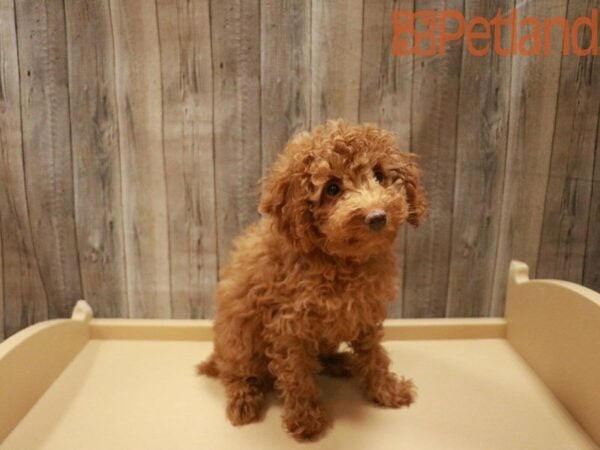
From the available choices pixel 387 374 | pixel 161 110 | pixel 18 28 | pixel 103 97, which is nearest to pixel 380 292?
pixel 387 374

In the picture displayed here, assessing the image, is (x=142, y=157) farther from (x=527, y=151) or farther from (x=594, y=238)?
(x=594, y=238)

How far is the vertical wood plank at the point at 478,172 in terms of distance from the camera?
1.44 meters

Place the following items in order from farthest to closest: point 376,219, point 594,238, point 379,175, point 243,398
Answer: point 594,238 → point 243,398 → point 379,175 → point 376,219

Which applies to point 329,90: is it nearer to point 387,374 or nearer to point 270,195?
point 270,195

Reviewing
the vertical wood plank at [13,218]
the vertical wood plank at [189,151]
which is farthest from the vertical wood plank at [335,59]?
the vertical wood plank at [13,218]

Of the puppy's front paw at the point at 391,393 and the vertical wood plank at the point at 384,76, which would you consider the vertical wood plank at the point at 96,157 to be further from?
the puppy's front paw at the point at 391,393

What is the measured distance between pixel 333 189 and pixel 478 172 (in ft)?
2.09

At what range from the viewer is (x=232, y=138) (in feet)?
4.86

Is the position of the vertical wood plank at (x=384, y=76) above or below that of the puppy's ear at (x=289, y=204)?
above

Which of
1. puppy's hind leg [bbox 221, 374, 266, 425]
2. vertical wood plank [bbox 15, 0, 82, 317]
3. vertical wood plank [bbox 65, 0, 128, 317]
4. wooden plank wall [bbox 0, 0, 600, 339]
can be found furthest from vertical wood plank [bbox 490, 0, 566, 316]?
vertical wood plank [bbox 15, 0, 82, 317]

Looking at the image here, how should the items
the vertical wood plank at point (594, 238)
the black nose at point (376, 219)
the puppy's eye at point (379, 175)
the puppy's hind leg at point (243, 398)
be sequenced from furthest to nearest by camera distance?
1. the vertical wood plank at point (594, 238)
2. the puppy's hind leg at point (243, 398)
3. the puppy's eye at point (379, 175)
4. the black nose at point (376, 219)

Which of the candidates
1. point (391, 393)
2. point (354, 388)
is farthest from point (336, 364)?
point (391, 393)

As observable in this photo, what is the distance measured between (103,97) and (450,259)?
1.10 m

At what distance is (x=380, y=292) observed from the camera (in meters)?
1.16
